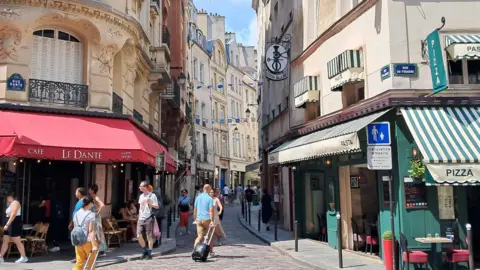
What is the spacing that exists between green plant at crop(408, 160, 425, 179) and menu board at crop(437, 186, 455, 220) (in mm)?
623

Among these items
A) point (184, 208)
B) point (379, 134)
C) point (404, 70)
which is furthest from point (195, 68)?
point (379, 134)

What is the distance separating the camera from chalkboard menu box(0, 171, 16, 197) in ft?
42.8

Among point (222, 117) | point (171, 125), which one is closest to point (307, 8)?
point (171, 125)

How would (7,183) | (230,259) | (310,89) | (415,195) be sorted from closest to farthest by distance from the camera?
(415,195) → (230,259) → (7,183) → (310,89)

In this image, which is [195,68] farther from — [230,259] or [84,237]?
[84,237]

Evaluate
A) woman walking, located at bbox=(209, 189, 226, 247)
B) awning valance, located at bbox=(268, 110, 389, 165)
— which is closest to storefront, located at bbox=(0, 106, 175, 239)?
woman walking, located at bbox=(209, 189, 226, 247)

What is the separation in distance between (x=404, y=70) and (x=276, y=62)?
29.0 feet

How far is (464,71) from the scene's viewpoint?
1078cm

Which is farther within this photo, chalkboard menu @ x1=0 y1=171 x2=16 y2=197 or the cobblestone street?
chalkboard menu @ x1=0 y1=171 x2=16 y2=197

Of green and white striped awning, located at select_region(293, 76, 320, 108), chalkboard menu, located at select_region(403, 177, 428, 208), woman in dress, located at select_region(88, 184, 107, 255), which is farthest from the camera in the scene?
green and white striped awning, located at select_region(293, 76, 320, 108)

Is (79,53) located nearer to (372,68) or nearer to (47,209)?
(47,209)

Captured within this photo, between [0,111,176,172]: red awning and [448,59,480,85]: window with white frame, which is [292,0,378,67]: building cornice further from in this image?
[0,111,176,172]: red awning

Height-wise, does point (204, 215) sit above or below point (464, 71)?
below

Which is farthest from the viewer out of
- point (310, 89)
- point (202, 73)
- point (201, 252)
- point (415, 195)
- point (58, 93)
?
point (202, 73)
